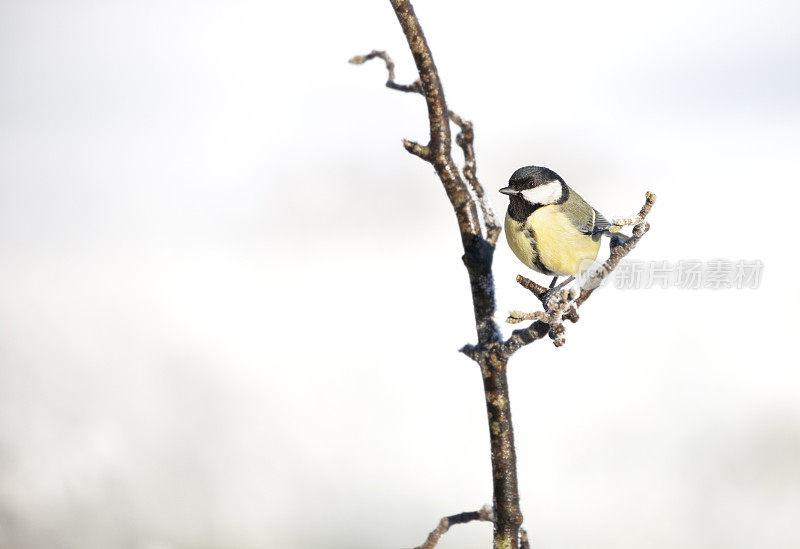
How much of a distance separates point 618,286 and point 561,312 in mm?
98

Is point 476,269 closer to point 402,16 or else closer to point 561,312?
point 561,312

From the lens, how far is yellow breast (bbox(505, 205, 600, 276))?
1.14m

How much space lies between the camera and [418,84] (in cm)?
89

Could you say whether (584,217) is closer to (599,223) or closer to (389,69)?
(599,223)

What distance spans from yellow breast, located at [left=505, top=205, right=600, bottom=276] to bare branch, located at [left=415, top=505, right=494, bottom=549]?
1.33ft

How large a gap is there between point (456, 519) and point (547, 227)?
0.50 m

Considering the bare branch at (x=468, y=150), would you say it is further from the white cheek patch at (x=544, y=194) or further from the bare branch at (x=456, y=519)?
the bare branch at (x=456, y=519)

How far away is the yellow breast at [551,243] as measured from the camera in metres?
1.14

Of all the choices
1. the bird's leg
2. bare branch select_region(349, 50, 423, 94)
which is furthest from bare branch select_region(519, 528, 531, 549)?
bare branch select_region(349, 50, 423, 94)

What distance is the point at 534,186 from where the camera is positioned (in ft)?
3.84

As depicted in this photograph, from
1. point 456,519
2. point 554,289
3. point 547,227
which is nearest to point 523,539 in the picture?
point 456,519

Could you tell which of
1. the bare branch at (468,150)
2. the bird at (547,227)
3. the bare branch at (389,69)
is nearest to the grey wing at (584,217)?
the bird at (547,227)

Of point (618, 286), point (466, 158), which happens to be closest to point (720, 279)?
point (618, 286)

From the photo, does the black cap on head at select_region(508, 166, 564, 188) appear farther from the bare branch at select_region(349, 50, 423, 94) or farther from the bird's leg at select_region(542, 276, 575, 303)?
the bare branch at select_region(349, 50, 423, 94)
